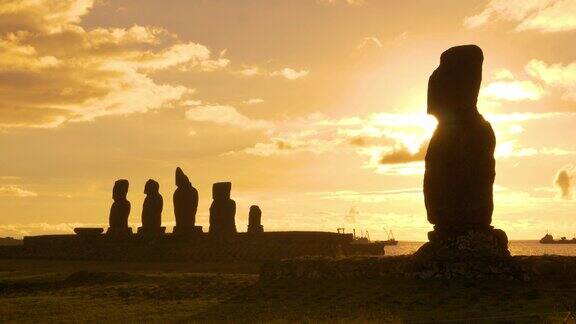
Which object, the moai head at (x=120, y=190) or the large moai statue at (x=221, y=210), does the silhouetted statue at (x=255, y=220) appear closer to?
the large moai statue at (x=221, y=210)

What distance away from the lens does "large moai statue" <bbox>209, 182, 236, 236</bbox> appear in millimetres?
58625

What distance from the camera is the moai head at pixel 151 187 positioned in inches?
2404

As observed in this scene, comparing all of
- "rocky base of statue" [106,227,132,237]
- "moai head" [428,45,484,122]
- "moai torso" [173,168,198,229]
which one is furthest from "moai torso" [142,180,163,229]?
"moai head" [428,45,484,122]

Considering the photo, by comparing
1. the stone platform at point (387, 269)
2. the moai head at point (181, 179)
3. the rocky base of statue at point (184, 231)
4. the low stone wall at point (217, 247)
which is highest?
the moai head at point (181, 179)

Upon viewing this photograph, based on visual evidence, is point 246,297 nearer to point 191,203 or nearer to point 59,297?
point 59,297

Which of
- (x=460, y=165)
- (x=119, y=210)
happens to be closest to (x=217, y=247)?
(x=119, y=210)

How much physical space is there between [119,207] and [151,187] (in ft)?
10.8

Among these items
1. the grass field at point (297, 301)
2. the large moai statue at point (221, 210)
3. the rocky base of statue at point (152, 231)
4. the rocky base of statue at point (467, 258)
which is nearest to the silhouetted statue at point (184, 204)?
the large moai statue at point (221, 210)

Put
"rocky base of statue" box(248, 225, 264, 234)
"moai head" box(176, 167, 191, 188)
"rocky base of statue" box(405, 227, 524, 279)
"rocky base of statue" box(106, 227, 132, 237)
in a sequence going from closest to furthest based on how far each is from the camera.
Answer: "rocky base of statue" box(405, 227, 524, 279), "moai head" box(176, 167, 191, 188), "rocky base of statue" box(106, 227, 132, 237), "rocky base of statue" box(248, 225, 264, 234)

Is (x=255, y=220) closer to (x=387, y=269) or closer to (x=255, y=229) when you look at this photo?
(x=255, y=229)

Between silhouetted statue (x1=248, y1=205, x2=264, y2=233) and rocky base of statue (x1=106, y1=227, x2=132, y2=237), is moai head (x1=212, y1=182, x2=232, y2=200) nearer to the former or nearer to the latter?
silhouetted statue (x1=248, y1=205, x2=264, y2=233)

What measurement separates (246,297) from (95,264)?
3013cm

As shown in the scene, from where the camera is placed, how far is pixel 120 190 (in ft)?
204

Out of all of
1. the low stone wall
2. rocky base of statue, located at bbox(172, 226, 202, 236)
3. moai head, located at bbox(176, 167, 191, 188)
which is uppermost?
moai head, located at bbox(176, 167, 191, 188)
